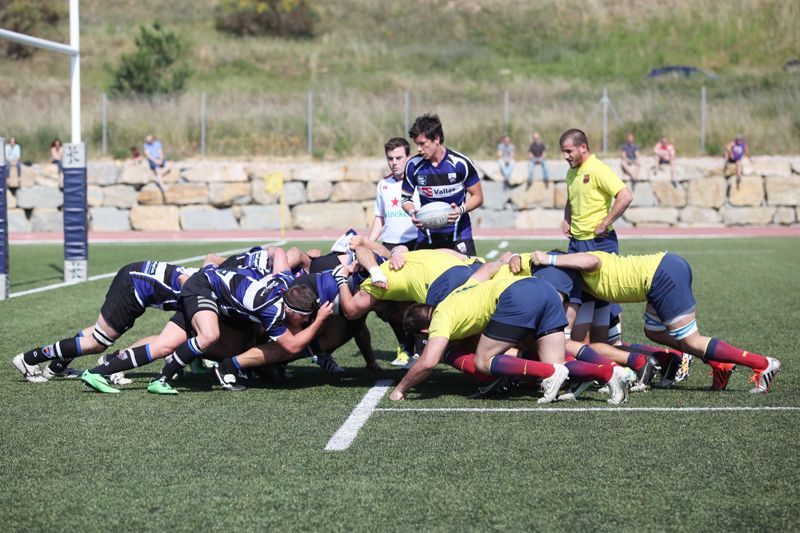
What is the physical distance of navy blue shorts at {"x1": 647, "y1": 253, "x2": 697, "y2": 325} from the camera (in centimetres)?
735

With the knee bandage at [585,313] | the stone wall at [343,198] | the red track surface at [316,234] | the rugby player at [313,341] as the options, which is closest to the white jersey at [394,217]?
the rugby player at [313,341]

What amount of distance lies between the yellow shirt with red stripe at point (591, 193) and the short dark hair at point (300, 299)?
255 cm

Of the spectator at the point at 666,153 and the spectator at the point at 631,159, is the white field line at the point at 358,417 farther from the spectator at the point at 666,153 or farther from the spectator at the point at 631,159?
the spectator at the point at 666,153

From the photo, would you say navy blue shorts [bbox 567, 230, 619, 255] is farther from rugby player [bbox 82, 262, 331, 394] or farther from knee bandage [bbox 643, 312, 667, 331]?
rugby player [bbox 82, 262, 331, 394]

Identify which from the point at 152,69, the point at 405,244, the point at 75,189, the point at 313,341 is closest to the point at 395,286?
the point at 313,341

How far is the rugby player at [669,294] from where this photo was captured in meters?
7.34

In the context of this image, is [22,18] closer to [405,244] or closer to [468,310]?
[405,244]

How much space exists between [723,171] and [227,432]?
27001mm

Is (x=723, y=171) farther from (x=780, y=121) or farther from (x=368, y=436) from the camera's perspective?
(x=368, y=436)

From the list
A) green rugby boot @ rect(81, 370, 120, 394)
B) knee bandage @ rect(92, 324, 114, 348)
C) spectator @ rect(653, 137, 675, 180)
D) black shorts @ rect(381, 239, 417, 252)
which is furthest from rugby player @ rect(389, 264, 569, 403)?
spectator @ rect(653, 137, 675, 180)

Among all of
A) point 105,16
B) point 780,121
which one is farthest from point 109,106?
point 105,16

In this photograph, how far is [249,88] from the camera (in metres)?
42.0

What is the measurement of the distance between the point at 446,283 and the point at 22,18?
48.5 meters

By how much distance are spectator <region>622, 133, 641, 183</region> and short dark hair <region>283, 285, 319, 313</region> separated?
79.3 ft
